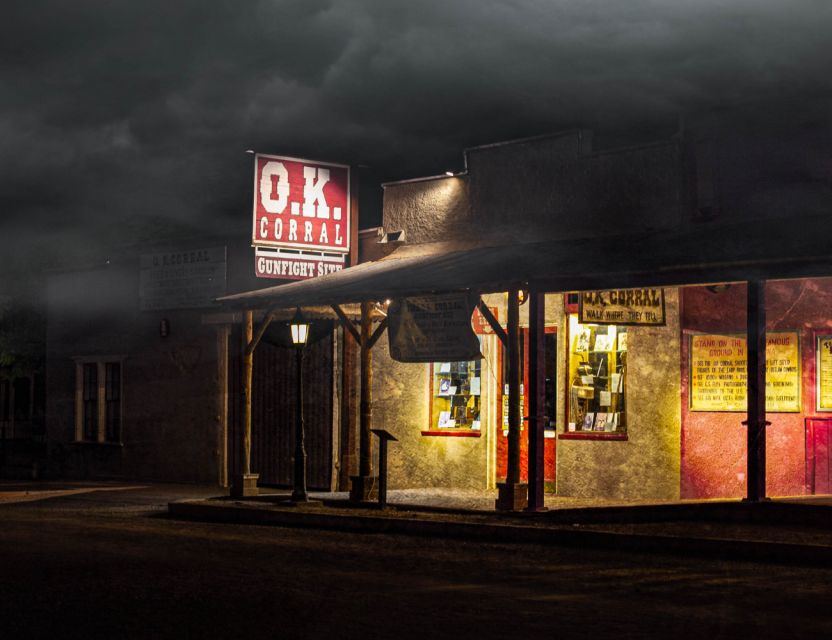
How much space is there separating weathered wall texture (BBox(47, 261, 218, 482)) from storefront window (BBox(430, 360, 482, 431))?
5043 mm

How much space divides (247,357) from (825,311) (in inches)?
311

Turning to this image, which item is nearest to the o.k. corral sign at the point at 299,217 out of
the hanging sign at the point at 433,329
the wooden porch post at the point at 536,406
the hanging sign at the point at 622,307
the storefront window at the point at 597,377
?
the hanging sign at the point at 433,329

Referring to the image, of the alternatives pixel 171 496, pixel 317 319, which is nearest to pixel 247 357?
pixel 317 319

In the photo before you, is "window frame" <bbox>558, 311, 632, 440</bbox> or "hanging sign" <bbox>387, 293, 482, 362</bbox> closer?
"hanging sign" <bbox>387, 293, 482, 362</bbox>

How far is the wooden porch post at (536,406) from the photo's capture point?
14648mm

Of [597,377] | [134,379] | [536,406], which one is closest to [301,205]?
[597,377]

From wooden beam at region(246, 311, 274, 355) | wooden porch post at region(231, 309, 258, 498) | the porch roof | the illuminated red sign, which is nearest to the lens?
the porch roof

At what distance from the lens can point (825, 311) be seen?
50.1 ft

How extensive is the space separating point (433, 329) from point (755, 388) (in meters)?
4.02

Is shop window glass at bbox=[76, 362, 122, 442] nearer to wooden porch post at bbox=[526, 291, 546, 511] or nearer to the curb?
the curb

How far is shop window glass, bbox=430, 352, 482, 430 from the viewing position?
18.3 m

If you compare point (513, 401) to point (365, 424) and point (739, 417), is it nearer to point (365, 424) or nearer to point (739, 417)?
point (365, 424)

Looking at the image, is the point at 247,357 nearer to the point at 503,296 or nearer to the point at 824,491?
the point at 503,296

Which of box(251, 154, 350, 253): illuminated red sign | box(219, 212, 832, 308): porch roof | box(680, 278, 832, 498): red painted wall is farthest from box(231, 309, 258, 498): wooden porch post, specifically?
box(680, 278, 832, 498): red painted wall
